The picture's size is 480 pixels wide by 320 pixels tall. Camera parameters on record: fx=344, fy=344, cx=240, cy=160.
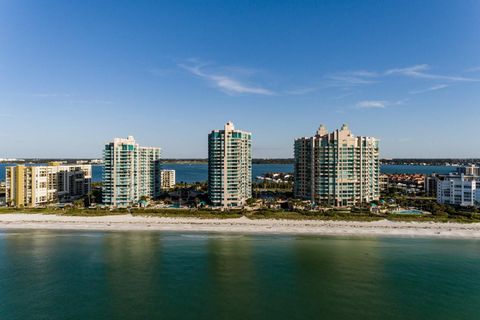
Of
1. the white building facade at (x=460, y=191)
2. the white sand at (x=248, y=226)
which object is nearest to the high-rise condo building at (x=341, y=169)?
the white sand at (x=248, y=226)

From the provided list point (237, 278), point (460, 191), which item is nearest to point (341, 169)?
point (460, 191)

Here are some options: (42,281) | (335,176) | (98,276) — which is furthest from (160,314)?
(335,176)

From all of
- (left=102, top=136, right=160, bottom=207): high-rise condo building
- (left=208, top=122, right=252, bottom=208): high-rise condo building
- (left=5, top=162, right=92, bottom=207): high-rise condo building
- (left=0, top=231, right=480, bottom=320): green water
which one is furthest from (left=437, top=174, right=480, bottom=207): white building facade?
(left=5, top=162, right=92, bottom=207): high-rise condo building

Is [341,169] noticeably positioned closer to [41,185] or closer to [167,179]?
[167,179]

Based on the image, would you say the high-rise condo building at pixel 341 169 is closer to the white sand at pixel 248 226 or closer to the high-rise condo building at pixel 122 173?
the white sand at pixel 248 226

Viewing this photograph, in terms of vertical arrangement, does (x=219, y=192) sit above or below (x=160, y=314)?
above

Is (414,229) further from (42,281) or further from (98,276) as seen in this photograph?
(42,281)
